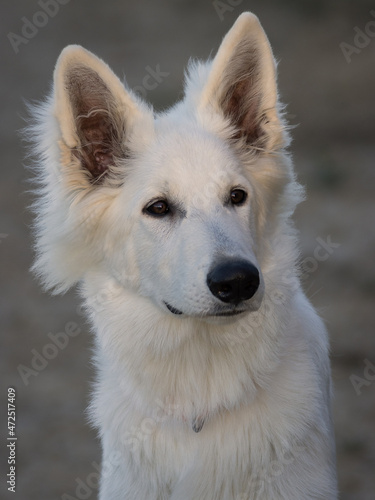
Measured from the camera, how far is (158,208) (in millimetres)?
3975

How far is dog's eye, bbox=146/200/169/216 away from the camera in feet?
13.0

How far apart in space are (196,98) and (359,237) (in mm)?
6107

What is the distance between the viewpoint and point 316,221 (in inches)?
413

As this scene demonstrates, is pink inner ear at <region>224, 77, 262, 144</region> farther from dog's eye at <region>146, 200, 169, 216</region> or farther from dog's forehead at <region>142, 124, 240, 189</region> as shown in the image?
dog's eye at <region>146, 200, 169, 216</region>

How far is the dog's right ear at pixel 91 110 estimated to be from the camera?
12.8ft

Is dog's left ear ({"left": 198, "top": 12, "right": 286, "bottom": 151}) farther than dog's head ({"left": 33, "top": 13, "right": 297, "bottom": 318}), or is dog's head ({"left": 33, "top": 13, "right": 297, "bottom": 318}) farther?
dog's left ear ({"left": 198, "top": 12, "right": 286, "bottom": 151})

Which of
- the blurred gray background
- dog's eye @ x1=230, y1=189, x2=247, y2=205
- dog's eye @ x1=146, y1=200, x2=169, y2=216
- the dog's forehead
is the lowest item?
the blurred gray background

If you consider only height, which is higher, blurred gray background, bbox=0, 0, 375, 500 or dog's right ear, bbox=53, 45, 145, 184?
dog's right ear, bbox=53, 45, 145, 184

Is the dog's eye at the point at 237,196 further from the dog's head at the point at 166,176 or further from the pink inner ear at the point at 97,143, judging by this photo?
the pink inner ear at the point at 97,143

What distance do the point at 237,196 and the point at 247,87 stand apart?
2.18 ft

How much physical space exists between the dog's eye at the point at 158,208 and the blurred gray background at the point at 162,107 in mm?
1974

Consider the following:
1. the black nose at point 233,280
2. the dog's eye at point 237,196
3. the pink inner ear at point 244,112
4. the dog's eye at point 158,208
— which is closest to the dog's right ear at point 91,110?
the dog's eye at point 158,208

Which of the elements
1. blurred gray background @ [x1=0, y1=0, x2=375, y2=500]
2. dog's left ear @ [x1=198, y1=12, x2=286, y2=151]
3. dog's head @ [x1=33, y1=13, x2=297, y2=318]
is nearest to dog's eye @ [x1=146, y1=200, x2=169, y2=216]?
dog's head @ [x1=33, y1=13, x2=297, y2=318]

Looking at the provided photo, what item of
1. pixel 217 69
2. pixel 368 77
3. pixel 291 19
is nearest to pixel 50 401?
pixel 217 69
